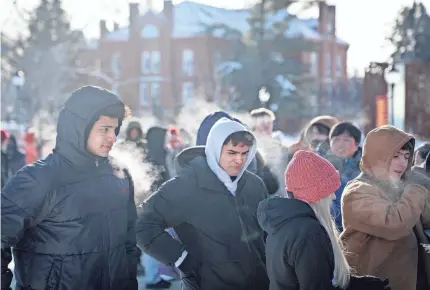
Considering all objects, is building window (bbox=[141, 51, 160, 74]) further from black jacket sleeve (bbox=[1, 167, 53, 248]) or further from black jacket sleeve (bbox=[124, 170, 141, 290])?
black jacket sleeve (bbox=[1, 167, 53, 248])

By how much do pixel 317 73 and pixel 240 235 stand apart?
56479 mm

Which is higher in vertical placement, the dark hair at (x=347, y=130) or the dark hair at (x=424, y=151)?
the dark hair at (x=347, y=130)

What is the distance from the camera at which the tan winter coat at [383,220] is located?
3.89 metres

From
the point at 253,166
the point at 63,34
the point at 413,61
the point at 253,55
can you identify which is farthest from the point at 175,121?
the point at 253,166

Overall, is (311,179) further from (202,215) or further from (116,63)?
(116,63)

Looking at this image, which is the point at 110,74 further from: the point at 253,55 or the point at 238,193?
the point at 238,193

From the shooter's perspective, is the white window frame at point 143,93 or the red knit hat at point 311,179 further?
the white window frame at point 143,93

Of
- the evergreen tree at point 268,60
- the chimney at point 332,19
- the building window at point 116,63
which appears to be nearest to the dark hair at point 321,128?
the evergreen tree at point 268,60

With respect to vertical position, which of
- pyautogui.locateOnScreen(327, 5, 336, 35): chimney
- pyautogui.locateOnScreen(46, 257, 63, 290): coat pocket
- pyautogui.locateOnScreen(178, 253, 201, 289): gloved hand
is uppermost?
pyautogui.locateOnScreen(327, 5, 336, 35): chimney

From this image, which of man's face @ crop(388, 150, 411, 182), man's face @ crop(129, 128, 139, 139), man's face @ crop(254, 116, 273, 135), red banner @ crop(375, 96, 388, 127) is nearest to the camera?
man's face @ crop(388, 150, 411, 182)

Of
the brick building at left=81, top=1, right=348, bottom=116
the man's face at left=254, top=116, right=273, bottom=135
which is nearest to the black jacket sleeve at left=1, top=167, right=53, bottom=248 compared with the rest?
the man's face at left=254, top=116, right=273, bottom=135

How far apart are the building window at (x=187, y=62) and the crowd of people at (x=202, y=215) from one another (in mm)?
53446

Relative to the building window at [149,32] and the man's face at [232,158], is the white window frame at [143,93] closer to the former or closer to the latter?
the building window at [149,32]

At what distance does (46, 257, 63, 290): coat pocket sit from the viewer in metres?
3.61
